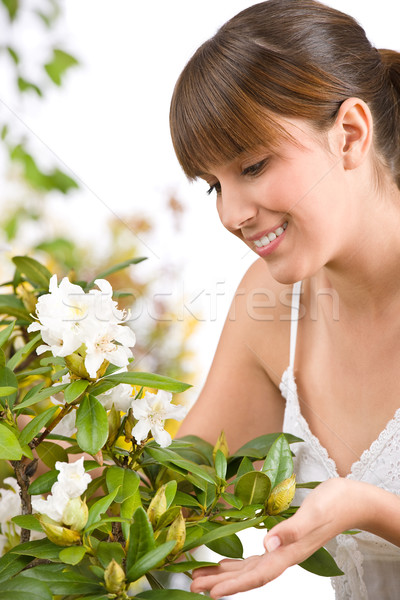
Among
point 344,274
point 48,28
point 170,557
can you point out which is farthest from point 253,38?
point 48,28

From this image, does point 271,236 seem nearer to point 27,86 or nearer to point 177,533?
point 177,533

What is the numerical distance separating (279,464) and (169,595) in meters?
0.21

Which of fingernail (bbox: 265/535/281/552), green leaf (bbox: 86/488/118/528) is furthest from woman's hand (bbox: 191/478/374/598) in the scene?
green leaf (bbox: 86/488/118/528)

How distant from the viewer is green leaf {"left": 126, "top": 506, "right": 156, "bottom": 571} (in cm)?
56

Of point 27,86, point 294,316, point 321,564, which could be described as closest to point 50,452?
point 321,564

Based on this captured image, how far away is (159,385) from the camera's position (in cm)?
63

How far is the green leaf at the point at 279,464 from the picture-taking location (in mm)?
695

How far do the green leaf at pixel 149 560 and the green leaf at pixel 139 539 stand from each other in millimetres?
13

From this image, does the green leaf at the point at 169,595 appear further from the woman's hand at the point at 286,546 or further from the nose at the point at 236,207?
the nose at the point at 236,207

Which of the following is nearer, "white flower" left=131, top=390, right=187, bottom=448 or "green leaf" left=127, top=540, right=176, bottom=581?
"green leaf" left=127, top=540, right=176, bottom=581

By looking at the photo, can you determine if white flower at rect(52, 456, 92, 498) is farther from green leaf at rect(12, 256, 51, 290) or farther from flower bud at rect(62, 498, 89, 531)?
green leaf at rect(12, 256, 51, 290)

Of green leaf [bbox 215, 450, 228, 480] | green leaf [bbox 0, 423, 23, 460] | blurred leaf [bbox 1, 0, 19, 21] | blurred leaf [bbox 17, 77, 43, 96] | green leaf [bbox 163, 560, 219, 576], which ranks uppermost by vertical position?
blurred leaf [bbox 1, 0, 19, 21]

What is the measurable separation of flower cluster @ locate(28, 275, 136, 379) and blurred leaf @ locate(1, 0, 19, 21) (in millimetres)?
1107

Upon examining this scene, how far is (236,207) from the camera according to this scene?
0.94 metres
